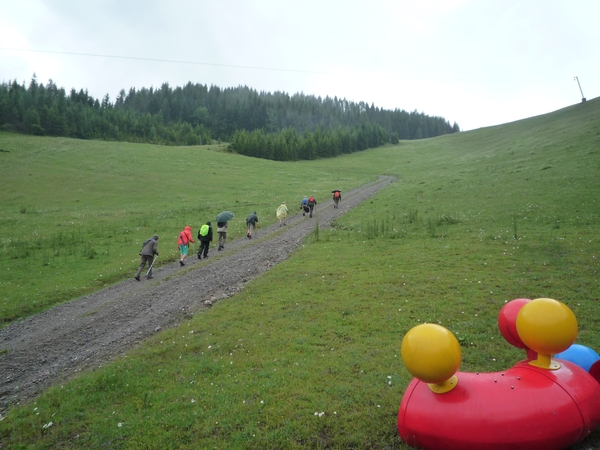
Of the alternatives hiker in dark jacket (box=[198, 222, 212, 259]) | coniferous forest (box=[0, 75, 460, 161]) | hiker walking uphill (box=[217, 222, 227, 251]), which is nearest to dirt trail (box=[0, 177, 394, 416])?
hiker in dark jacket (box=[198, 222, 212, 259])

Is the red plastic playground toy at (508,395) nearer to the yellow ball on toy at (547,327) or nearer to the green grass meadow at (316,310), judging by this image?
the yellow ball on toy at (547,327)

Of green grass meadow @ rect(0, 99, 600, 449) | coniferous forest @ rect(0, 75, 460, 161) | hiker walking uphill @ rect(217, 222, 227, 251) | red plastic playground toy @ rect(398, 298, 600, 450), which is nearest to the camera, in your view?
red plastic playground toy @ rect(398, 298, 600, 450)

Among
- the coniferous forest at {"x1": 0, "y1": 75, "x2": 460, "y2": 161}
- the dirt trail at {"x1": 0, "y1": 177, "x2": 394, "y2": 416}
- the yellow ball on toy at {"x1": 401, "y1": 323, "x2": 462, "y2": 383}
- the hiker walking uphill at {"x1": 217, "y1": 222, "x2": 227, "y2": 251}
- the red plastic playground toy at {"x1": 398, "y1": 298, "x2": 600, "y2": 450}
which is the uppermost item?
the coniferous forest at {"x1": 0, "y1": 75, "x2": 460, "y2": 161}

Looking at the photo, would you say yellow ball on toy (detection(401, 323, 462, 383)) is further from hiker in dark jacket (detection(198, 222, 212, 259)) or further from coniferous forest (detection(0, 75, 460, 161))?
coniferous forest (detection(0, 75, 460, 161))

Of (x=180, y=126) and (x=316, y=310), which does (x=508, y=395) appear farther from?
(x=180, y=126)

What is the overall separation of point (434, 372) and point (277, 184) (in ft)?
195

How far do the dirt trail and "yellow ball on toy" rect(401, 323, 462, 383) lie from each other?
8658 mm

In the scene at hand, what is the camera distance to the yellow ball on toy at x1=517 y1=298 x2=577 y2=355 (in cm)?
529

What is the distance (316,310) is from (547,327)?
7251 millimetres

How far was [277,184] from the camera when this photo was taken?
6344cm

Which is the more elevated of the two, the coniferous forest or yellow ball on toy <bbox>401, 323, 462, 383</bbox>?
the coniferous forest

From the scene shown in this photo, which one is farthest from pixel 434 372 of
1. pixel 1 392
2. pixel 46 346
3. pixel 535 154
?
pixel 535 154

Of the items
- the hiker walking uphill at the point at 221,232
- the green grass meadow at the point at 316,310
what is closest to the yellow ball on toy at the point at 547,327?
the green grass meadow at the point at 316,310

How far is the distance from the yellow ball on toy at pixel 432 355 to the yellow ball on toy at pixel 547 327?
1.34 meters
